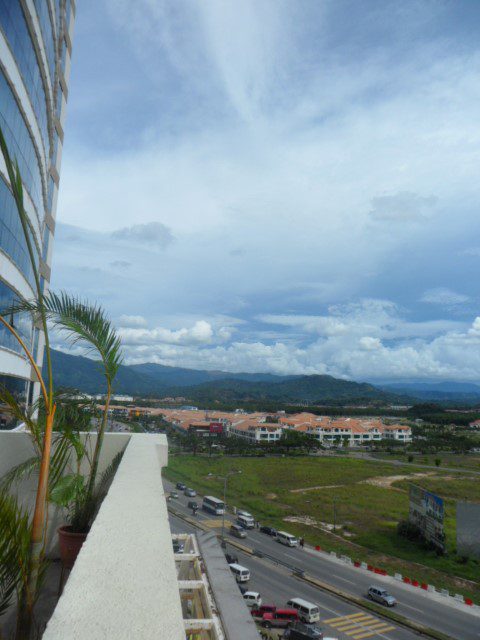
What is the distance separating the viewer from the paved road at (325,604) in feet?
52.1

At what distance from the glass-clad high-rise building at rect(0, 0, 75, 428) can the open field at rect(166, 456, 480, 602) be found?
2070 centimetres

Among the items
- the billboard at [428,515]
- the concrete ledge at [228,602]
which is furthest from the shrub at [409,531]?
the concrete ledge at [228,602]

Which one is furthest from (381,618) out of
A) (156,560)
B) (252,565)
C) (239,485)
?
(239,485)

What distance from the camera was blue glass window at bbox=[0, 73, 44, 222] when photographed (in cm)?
888

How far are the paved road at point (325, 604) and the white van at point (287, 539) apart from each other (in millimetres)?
2856

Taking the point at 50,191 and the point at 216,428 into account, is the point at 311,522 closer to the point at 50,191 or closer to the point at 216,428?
the point at 50,191

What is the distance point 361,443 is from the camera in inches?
3258

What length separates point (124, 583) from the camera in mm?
1774

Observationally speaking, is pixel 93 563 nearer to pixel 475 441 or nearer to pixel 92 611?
pixel 92 611

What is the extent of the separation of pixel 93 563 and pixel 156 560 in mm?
257

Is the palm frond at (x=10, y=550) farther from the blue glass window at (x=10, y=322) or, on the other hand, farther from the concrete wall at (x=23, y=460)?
the blue glass window at (x=10, y=322)

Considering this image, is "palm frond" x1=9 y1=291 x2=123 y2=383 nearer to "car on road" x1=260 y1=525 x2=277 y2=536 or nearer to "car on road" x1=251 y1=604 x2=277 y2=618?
"car on road" x1=251 y1=604 x2=277 y2=618

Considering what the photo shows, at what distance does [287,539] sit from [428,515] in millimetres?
7965

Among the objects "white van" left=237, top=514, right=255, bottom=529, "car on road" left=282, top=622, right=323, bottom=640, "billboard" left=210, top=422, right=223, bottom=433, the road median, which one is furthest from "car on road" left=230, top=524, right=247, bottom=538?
"billboard" left=210, top=422, right=223, bottom=433
